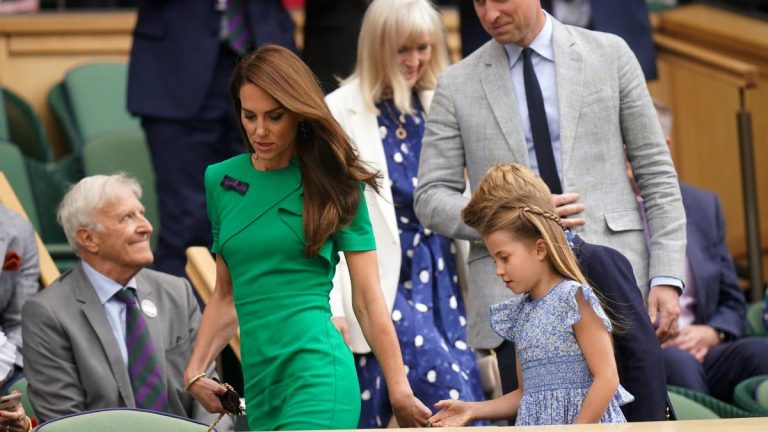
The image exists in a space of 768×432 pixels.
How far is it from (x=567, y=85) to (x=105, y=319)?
1561mm

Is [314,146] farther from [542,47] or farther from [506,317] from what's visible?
[542,47]

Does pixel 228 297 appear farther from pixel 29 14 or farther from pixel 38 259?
pixel 29 14

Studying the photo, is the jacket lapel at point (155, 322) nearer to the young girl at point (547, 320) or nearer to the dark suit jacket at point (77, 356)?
the dark suit jacket at point (77, 356)

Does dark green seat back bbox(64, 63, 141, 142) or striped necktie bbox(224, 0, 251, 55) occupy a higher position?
striped necktie bbox(224, 0, 251, 55)

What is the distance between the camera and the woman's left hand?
4.38 m

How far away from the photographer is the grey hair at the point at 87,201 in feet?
17.3

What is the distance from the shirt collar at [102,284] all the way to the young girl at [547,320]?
156cm

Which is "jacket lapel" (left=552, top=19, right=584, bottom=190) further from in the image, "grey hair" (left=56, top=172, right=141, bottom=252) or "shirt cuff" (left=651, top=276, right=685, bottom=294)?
"grey hair" (left=56, top=172, right=141, bottom=252)

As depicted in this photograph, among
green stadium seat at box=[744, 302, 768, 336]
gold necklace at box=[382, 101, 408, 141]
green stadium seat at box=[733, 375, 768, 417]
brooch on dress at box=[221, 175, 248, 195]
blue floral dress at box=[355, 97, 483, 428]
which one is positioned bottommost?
green stadium seat at box=[744, 302, 768, 336]

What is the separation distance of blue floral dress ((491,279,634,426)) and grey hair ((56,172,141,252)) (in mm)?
1766

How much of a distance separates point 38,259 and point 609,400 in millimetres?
2457

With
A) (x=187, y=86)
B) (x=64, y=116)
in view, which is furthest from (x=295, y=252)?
(x=64, y=116)

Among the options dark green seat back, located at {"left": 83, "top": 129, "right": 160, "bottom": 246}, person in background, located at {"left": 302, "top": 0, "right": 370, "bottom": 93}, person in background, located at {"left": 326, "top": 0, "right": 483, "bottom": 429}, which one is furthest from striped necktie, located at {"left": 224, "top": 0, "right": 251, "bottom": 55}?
person in background, located at {"left": 326, "top": 0, "right": 483, "bottom": 429}

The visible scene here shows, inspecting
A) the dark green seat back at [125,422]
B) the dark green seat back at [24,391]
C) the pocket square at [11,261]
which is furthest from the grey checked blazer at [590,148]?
the pocket square at [11,261]
